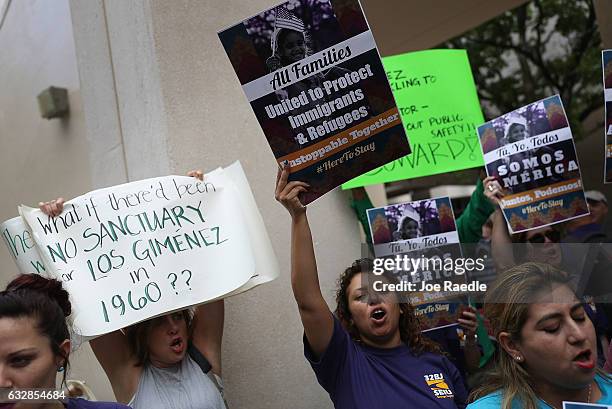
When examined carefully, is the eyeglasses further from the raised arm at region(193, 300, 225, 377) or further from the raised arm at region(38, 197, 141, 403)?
the raised arm at region(38, 197, 141, 403)

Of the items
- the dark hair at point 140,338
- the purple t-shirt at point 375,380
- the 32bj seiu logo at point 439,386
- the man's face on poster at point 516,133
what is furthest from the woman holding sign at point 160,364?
the man's face on poster at point 516,133

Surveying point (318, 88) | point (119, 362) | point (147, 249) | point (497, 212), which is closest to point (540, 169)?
point (497, 212)

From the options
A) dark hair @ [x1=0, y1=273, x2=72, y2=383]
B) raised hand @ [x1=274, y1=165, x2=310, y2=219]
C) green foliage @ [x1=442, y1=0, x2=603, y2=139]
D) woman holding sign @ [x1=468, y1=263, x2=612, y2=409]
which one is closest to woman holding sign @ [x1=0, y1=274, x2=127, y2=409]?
dark hair @ [x1=0, y1=273, x2=72, y2=383]

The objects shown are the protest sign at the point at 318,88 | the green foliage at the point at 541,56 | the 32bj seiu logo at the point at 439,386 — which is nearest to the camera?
the protest sign at the point at 318,88

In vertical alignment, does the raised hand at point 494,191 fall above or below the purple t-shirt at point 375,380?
above

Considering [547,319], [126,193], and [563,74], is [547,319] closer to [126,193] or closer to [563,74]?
[126,193]

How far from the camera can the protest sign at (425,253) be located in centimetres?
260

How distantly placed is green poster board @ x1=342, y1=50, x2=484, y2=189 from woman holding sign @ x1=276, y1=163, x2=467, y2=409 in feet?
3.91

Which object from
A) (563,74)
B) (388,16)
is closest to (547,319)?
(388,16)

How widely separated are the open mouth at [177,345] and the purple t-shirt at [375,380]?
51cm

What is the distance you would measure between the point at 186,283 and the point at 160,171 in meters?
0.82

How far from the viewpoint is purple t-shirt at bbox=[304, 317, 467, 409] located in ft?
8.87

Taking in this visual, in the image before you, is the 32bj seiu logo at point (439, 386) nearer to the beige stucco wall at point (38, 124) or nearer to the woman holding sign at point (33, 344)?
the woman holding sign at point (33, 344)

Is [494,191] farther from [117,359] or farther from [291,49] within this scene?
[117,359]
